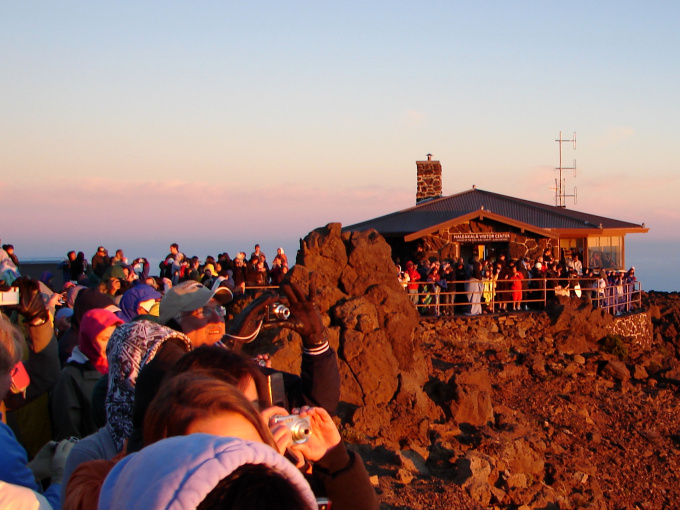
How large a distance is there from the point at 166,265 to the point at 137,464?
1429cm

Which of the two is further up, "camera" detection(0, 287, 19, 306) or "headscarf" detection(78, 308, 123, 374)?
"camera" detection(0, 287, 19, 306)

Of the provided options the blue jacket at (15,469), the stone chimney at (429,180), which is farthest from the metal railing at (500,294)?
the blue jacket at (15,469)

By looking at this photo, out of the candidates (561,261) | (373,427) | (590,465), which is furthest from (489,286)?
(373,427)

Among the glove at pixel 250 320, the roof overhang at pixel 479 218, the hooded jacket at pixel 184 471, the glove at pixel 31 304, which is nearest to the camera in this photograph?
the hooded jacket at pixel 184 471

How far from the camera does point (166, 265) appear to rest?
594 inches

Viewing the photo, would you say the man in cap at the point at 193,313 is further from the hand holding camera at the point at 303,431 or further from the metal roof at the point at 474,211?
the metal roof at the point at 474,211

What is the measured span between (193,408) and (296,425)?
0.37 m

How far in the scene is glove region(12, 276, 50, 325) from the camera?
170 inches

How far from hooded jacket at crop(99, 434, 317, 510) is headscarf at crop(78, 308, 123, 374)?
2.84m

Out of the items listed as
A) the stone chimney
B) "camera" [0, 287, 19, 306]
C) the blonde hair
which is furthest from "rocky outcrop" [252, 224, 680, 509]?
the stone chimney

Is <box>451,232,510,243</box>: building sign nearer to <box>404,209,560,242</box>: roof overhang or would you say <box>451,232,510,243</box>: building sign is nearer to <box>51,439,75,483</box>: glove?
<box>404,209,560,242</box>: roof overhang

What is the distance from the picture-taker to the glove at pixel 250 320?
3562 mm

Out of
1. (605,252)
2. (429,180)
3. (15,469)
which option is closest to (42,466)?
(15,469)

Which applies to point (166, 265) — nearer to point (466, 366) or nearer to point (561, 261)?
point (466, 366)
